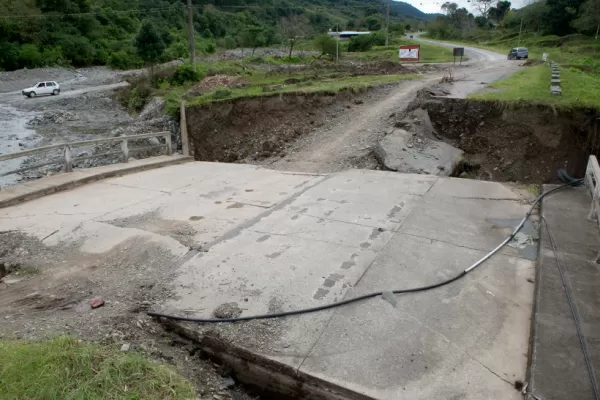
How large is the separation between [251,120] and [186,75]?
12332 mm

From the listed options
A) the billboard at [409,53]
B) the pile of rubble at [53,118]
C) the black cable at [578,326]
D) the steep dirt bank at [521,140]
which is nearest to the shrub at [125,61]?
the pile of rubble at [53,118]

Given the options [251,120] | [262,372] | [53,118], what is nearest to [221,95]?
[251,120]

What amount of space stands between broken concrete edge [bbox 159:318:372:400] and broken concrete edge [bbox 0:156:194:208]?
5.02 m

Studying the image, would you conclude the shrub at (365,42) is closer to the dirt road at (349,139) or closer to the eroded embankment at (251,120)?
the dirt road at (349,139)

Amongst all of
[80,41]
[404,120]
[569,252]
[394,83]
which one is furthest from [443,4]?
[569,252]

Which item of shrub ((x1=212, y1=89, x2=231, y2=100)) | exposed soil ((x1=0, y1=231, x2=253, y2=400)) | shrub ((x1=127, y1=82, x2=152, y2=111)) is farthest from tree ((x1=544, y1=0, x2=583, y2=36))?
exposed soil ((x1=0, y1=231, x2=253, y2=400))

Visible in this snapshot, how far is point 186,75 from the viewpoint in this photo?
26.1 m

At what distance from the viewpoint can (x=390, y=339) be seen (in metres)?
3.93

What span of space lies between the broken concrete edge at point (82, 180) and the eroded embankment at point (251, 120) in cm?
411

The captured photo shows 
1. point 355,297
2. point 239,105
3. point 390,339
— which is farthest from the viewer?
point 239,105

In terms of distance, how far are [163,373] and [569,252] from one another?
4.72 metres

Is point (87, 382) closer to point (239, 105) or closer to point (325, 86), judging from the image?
point (239, 105)

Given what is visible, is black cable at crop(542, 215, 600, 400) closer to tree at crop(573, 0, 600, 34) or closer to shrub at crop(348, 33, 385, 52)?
tree at crop(573, 0, 600, 34)

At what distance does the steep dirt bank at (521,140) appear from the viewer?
34.5 ft
